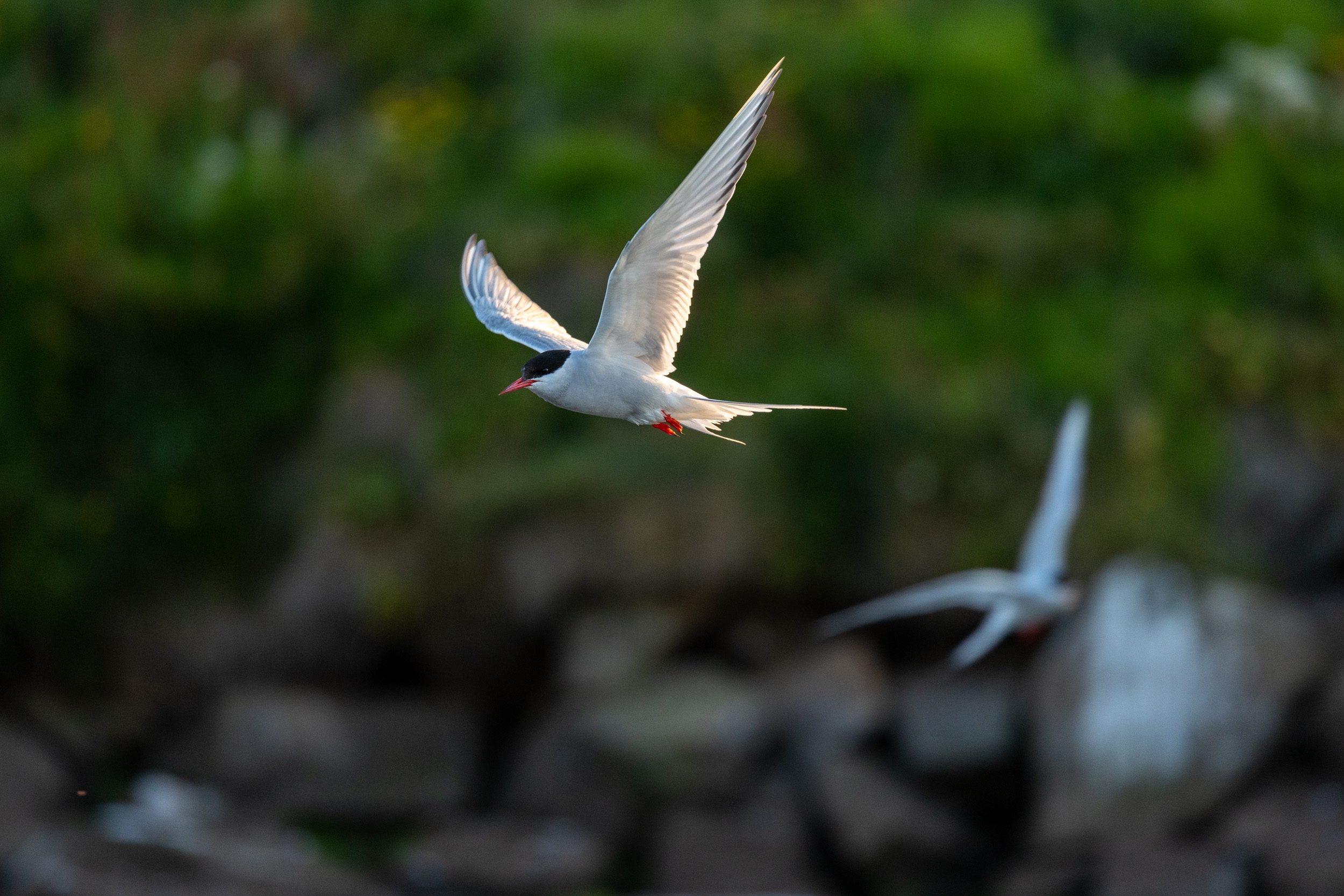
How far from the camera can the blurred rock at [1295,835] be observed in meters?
7.97

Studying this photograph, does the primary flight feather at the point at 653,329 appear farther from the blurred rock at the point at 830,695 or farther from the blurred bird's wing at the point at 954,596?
the blurred rock at the point at 830,695

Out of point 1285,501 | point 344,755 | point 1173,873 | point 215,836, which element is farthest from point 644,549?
point 1285,501

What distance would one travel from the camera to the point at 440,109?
13602 millimetres

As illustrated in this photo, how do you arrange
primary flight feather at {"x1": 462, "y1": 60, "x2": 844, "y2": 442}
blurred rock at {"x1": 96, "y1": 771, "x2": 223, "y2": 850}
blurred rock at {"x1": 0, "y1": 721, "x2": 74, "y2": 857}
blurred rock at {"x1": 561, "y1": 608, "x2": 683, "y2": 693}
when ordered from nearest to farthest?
primary flight feather at {"x1": 462, "y1": 60, "x2": 844, "y2": 442}, blurred rock at {"x1": 96, "y1": 771, "x2": 223, "y2": 850}, blurred rock at {"x1": 0, "y1": 721, "x2": 74, "y2": 857}, blurred rock at {"x1": 561, "y1": 608, "x2": 683, "y2": 693}

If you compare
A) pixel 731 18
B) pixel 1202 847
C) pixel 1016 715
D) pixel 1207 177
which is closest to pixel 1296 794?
pixel 1202 847

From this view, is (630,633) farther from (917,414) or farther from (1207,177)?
(1207,177)

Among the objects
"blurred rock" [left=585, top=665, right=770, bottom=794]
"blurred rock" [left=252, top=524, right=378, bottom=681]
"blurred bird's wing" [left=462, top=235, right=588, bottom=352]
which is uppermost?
"blurred rock" [left=252, top=524, right=378, bottom=681]

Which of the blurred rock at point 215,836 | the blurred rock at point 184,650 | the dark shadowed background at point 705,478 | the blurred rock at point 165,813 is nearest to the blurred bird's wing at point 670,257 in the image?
the dark shadowed background at point 705,478

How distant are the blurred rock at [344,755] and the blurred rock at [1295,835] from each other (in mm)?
4872

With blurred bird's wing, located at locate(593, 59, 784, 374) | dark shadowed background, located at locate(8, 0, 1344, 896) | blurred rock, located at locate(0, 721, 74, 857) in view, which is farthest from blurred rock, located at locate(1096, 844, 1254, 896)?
blurred rock, located at locate(0, 721, 74, 857)

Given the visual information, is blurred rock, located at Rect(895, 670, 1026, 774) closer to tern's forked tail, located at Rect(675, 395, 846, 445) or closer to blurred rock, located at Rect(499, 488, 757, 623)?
blurred rock, located at Rect(499, 488, 757, 623)

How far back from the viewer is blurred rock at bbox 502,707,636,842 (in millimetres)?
10078

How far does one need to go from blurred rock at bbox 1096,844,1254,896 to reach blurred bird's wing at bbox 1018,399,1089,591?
6.84 feet

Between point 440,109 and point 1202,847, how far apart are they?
846cm
